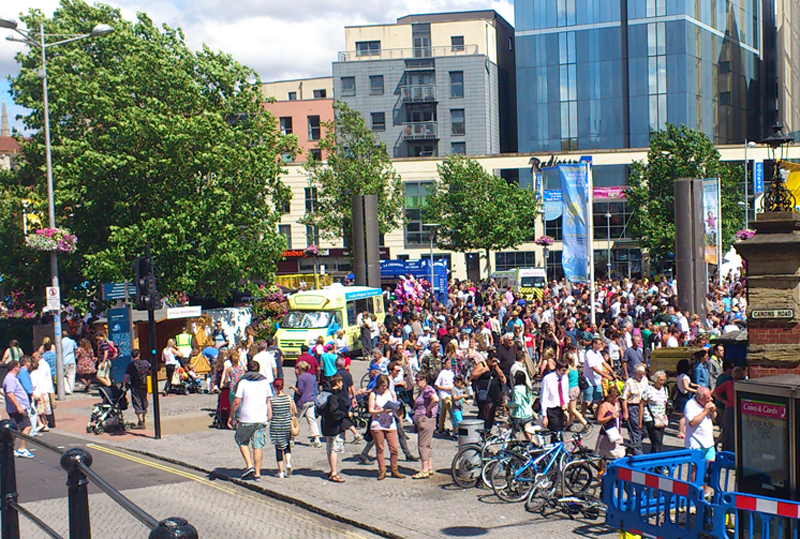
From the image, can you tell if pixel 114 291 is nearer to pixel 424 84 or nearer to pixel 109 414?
pixel 109 414

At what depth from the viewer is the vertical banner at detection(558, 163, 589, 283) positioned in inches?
912

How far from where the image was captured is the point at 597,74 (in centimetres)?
7088

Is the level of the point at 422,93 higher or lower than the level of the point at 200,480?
higher

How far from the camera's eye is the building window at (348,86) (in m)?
72.8

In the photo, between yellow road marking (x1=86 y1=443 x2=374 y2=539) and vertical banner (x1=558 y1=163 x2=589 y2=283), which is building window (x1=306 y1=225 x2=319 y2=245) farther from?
yellow road marking (x1=86 y1=443 x2=374 y2=539)

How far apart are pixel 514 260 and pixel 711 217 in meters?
40.1

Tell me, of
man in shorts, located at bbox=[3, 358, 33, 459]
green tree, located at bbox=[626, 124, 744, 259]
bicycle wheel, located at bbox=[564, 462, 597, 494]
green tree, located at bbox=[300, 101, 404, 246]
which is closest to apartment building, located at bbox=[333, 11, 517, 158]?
green tree, located at bbox=[300, 101, 404, 246]

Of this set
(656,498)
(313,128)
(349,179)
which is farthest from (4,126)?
(656,498)

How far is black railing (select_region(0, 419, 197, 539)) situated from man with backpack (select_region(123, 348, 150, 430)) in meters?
13.6

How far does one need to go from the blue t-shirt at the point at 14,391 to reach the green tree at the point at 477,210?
44.3 metres

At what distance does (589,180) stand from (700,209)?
4.64 meters

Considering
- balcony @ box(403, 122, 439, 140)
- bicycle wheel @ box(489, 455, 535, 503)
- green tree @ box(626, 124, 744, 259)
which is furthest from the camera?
balcony @ box(403, 122, 439, 140)

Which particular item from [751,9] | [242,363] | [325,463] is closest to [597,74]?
[751,9]

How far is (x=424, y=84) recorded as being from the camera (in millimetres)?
71938
